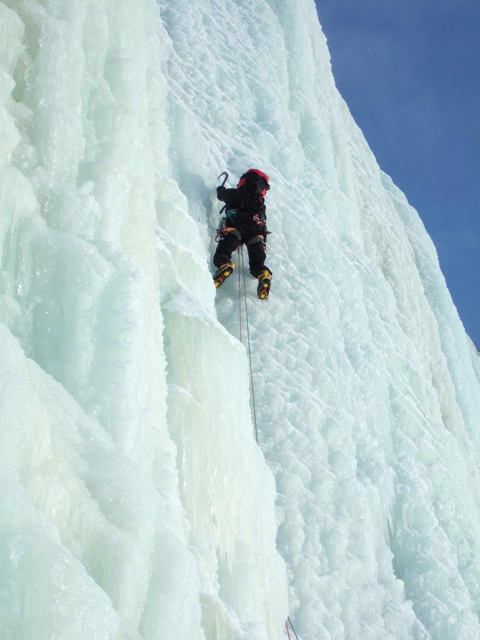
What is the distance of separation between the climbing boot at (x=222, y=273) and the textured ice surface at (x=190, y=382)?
0.22m

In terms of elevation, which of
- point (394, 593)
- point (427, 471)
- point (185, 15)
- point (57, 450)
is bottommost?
point (394, 593)

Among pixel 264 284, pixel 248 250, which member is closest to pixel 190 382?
pixel 264 284

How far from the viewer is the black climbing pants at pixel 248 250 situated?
18.1 feet

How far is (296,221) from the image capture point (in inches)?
259

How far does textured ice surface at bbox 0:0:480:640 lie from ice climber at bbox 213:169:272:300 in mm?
196

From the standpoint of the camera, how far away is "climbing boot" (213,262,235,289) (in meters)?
5.43

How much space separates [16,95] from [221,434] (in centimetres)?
187

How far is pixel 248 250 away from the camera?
577cm

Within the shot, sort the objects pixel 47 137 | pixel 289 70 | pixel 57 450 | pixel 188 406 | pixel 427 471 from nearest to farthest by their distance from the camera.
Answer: pixel 57 450 → pixel 47 137 → pixel 188 406 → pixel 427 471 → pixel 289 70

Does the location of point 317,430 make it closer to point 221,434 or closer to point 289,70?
point 221,434

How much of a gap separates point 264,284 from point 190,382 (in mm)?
2230

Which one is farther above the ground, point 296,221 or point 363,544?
point 296,221

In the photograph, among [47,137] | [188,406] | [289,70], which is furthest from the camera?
[289,70]

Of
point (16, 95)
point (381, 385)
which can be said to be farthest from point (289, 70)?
point (16, 95)
